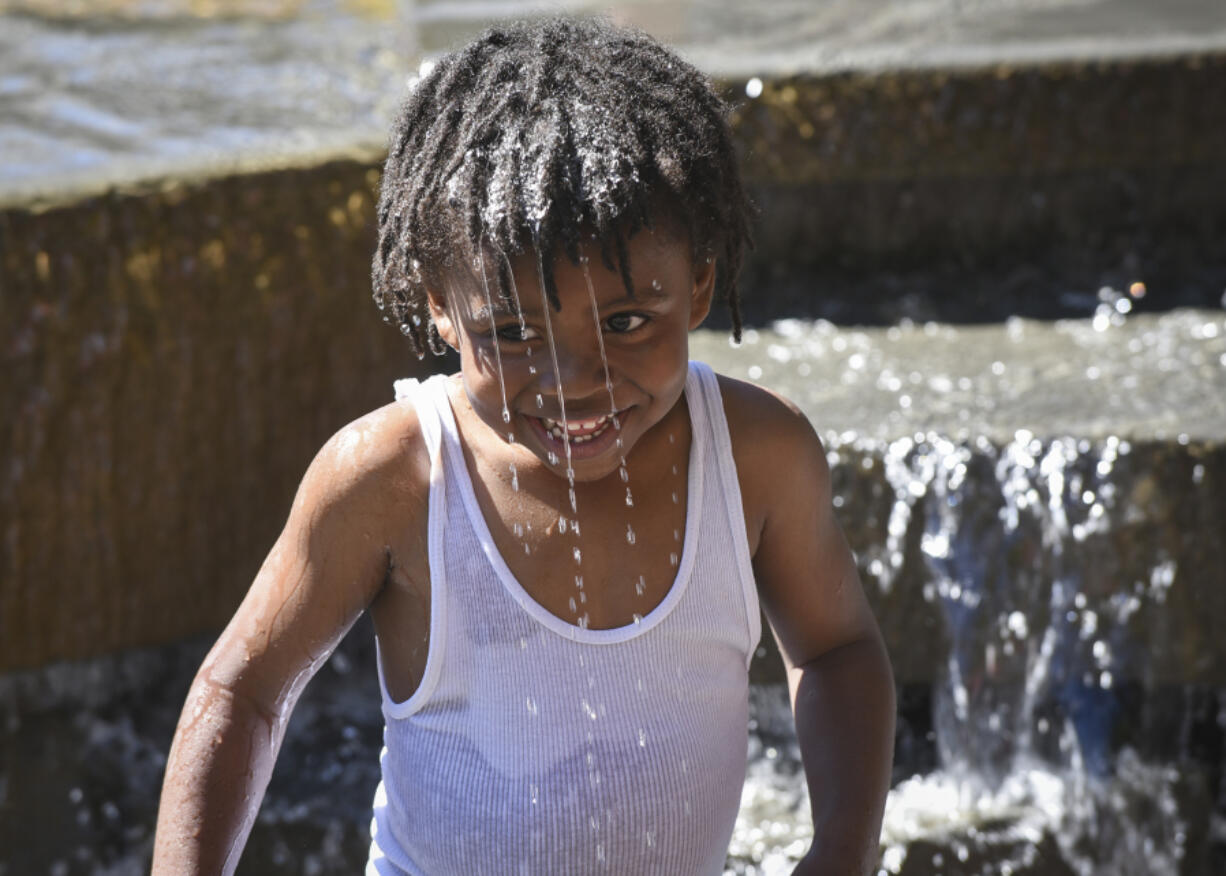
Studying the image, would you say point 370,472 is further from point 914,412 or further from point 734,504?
point 914,412

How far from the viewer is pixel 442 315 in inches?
62.6

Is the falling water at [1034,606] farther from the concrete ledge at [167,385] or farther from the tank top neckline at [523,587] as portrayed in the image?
the tank top neckline at [523,587]

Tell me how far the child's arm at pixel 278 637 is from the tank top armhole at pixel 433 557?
0.03 m

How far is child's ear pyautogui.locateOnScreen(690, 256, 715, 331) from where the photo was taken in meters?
1.58

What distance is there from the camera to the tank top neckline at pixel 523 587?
5.23ft

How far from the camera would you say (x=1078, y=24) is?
4.45 m

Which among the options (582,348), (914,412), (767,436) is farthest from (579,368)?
(914,412)

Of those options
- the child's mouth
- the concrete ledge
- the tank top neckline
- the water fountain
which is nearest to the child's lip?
the child's mouth

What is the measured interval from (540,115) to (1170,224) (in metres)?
3.22

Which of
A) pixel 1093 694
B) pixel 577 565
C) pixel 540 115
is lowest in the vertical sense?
pixel 1093 694

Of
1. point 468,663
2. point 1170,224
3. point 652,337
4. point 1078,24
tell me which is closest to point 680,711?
point 468,663

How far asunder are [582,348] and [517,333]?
0.07 m

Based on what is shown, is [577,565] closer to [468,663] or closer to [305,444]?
[468,663]

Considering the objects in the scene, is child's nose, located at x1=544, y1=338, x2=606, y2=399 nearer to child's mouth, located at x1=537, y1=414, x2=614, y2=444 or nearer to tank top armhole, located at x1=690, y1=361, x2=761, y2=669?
child's mouth, located at x1=537, y1=414, x2=614, y2=444
